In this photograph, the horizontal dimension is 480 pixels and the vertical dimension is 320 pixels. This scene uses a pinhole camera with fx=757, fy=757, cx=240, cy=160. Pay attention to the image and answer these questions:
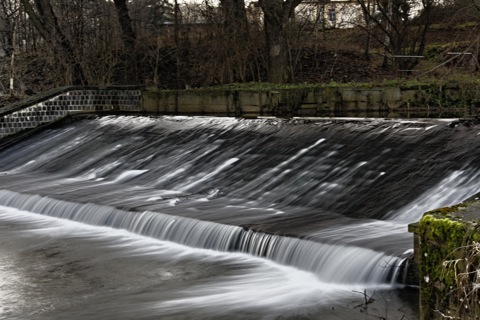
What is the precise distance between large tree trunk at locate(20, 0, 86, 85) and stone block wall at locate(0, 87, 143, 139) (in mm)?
2267

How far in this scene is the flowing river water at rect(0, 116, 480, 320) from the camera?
8.13 meters

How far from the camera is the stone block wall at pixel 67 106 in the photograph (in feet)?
71.5

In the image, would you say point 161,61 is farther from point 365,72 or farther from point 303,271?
point 303,271

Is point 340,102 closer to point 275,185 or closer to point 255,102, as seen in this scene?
point 255,102

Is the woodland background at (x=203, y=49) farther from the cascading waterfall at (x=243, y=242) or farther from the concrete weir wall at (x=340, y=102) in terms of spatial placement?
the cascading waterfall at (x=243, y=242)

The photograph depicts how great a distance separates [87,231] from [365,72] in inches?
750

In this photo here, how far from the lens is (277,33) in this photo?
22906 mm

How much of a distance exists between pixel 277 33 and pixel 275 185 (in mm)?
11082

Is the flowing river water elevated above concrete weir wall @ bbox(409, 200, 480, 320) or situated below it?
below

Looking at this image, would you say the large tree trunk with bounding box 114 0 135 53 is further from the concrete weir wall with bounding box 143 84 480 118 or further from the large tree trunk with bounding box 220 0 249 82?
the concrete weir wall with bounding box 143 84 480 118

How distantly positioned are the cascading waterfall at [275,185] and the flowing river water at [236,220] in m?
0.03

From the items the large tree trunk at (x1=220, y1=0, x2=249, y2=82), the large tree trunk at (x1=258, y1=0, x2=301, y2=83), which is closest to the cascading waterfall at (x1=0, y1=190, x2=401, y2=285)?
the large tree trunk at (x1=258, y1=0, x2=301, y2=83)

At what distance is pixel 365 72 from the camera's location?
1145 inches

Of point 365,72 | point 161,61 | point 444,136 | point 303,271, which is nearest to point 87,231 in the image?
point 303,271
